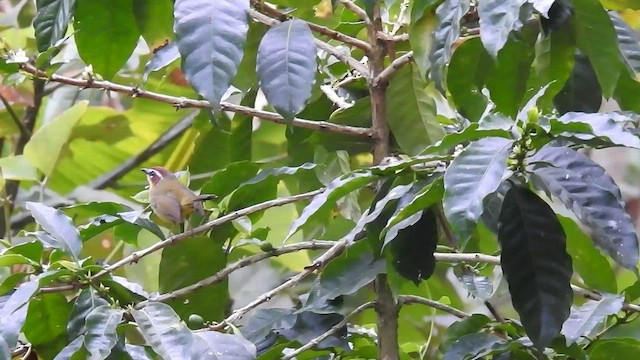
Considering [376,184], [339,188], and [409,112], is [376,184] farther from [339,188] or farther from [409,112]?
[339,188]

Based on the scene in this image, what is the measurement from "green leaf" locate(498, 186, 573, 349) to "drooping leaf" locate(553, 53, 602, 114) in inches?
7.1

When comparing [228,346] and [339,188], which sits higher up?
[339,188]

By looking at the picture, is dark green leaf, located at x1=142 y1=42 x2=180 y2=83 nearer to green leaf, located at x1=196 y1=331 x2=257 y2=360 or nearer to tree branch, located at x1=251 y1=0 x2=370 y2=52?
tree branch, located at x1=251 y1=0 x2=370 y2=52

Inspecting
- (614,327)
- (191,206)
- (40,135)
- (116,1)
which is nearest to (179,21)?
(116,1)

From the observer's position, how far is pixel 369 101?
3.39 feet

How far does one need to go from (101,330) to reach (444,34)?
405mm

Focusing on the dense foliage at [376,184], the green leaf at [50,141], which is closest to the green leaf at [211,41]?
the dense foliage at [376,184]

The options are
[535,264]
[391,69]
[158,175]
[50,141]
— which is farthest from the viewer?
[50,141]

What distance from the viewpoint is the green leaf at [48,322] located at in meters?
0.88

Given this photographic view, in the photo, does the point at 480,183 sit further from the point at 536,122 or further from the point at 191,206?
the point at 191,206

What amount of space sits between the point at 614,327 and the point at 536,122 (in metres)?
0.36

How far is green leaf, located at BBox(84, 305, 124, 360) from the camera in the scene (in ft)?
2.42

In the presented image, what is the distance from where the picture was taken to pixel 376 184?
100 centimetres

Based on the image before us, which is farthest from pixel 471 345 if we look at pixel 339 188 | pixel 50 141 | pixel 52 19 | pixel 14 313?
pixel 50 141
